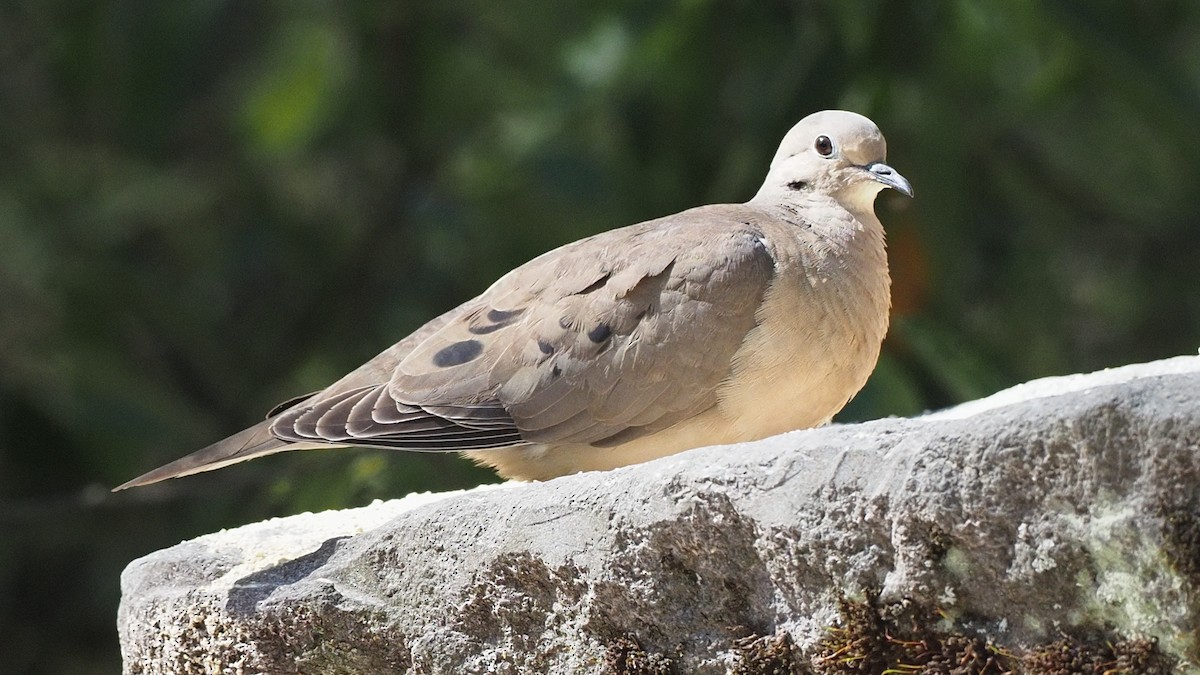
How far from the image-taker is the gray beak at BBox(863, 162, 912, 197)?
12.2ft

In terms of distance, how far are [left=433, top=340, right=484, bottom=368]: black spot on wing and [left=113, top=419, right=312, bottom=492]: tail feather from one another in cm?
35

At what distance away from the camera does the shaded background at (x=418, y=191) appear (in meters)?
5.31

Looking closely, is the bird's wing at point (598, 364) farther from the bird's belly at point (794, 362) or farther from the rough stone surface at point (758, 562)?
the rough stone surface at point (758, 562)

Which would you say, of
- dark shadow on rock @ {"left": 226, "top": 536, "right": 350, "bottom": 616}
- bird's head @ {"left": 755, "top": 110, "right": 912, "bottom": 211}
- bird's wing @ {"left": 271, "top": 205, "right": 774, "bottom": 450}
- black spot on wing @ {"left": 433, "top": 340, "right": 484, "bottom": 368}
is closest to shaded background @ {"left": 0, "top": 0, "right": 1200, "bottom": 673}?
bird's head @ {"left": 755, "top": 110, "right": 912, "bottom": 211}

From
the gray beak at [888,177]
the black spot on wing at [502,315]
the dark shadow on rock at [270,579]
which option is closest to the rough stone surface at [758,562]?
the dark shadow on rock at [270,579]

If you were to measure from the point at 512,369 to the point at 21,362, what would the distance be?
3.72 meters

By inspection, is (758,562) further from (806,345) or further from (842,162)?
(842,162)

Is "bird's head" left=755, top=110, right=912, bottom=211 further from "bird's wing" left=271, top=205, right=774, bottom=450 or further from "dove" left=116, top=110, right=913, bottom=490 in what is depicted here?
"bird's wing" left=271, top=205, right=774, bottom=450

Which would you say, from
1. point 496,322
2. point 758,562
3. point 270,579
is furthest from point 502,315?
point 758,562

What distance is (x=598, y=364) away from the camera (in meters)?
3.48

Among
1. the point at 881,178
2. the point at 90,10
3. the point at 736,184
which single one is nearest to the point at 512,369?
the point at 881,178

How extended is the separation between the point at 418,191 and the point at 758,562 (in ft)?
16.2

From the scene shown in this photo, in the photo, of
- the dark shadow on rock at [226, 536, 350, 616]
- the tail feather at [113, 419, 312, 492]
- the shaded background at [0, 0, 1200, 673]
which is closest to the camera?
the dark shadow on rock at [226, 536, 350, 616]

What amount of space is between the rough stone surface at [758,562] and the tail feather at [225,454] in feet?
0.81
